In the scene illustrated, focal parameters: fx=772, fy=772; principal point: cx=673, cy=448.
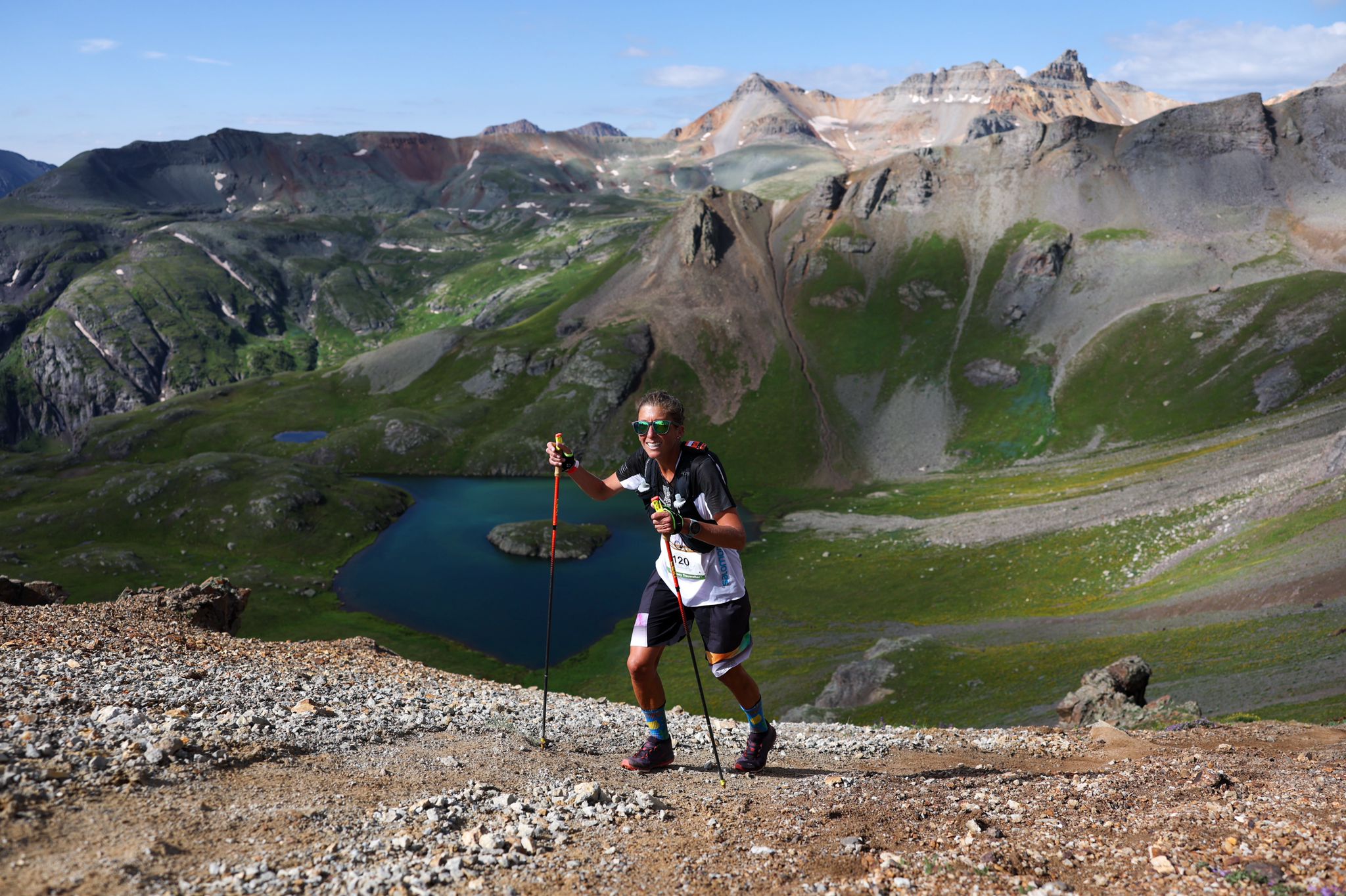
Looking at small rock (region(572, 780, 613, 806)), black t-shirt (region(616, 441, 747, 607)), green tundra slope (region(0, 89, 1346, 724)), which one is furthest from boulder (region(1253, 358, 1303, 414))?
small rock (region(572, 780, 613, 806))

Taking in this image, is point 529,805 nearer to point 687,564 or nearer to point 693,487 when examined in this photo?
point 687,564

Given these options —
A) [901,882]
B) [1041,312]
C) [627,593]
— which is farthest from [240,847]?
[1041,312]

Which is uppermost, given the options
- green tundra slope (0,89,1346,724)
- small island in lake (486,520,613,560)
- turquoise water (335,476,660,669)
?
green tundra slope (0,89,1346,724)

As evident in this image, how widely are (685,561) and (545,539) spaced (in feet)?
370

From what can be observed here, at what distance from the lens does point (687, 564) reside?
41.7 ft

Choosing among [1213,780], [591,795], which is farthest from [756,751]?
[1213,780]

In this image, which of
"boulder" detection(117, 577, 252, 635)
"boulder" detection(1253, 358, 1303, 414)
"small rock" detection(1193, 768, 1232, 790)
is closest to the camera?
"small rock" detection(1193, 768, 1232, 790)

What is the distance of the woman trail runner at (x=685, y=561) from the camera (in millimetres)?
12312

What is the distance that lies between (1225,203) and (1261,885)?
22798 centimetres

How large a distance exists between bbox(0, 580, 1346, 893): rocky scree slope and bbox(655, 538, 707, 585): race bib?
330 centimetres

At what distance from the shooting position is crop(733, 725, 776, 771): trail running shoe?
44.8ft

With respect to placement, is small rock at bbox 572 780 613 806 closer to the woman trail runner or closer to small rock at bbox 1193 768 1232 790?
the woman trail runner

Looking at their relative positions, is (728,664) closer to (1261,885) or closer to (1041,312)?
(1261,885)

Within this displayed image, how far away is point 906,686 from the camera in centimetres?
5950
